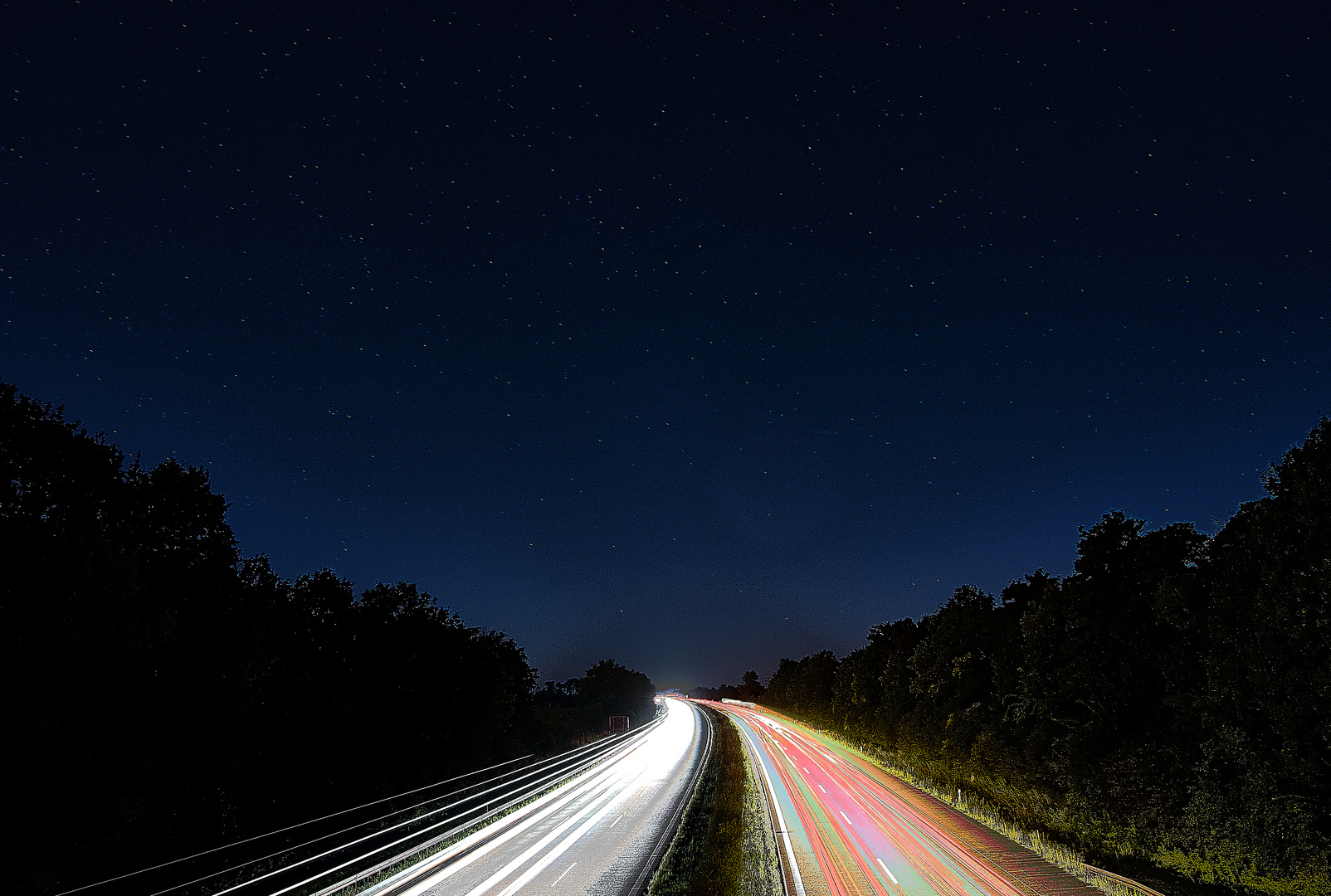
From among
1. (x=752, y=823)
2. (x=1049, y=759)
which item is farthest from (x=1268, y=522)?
(x=752, y=823)

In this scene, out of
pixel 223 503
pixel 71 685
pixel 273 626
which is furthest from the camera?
pixel 273 626

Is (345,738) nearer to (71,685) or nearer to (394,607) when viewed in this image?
(394,607)

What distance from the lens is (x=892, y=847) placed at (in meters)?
24.9

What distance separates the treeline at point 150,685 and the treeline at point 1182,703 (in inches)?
1258

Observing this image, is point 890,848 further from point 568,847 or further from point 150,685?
point 150,685

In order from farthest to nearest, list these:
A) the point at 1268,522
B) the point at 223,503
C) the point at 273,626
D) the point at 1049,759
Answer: the point at 273,626
the point at 223,503
the point at 1049,759
the point at 1268,522

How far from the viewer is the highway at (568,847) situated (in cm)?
1908

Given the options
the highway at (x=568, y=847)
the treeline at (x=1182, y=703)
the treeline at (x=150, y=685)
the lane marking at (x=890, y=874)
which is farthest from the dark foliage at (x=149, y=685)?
the treeline at (x=1182, y=703)

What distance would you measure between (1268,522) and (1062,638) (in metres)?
13.5

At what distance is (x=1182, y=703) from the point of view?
2234 centimetres

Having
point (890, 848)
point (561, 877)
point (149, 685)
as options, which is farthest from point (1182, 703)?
point (149, 685)

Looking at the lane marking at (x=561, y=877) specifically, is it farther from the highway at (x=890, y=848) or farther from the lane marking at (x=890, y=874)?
the highway at (x=890, y=848)

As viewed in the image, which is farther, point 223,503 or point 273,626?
point 273,626

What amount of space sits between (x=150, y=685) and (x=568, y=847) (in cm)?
1692
